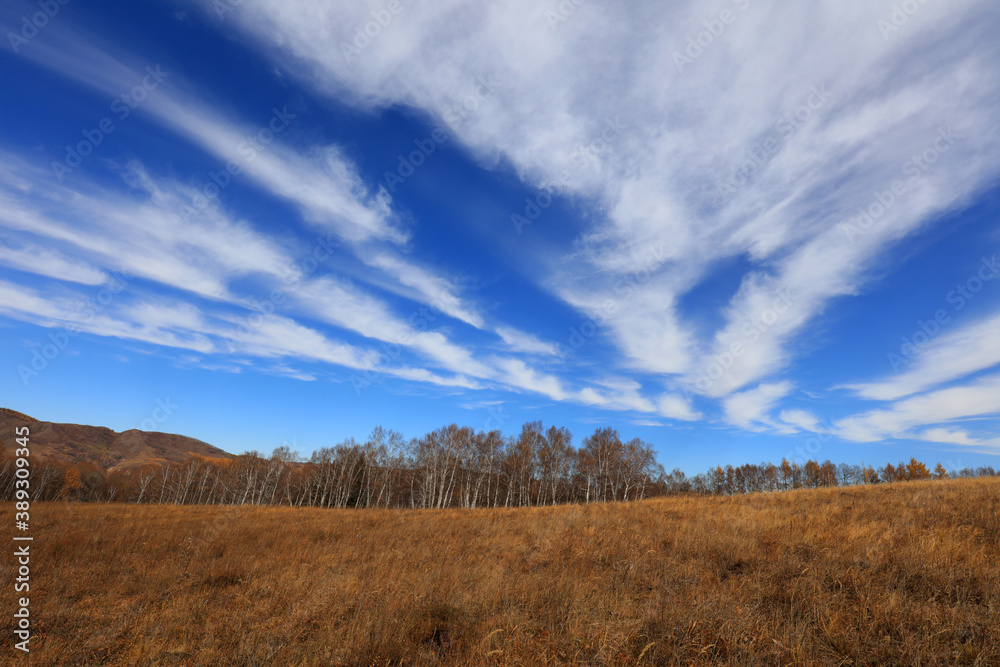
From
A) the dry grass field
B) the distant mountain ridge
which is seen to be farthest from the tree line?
the distant mountain ridge

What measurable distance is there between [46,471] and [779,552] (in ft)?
314

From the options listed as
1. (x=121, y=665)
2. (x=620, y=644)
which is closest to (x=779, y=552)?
(x=620, y=644)

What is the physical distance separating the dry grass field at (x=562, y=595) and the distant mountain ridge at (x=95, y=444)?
6453 inches

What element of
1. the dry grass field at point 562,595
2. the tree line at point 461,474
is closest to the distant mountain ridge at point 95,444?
the tree line at point 461,474

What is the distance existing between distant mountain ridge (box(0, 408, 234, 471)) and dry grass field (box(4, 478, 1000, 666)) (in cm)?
16391

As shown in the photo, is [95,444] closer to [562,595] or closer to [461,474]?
[461,474]

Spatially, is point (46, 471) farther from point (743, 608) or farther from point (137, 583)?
point (743, 608)

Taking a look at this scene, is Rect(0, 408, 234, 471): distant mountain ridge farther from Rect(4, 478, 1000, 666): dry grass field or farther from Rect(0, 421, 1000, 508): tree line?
Rect(4, 478, 1000, 666): dry grass field

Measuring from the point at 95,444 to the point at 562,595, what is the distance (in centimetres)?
23975

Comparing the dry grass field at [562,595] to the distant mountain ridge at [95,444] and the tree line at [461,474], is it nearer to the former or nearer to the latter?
the tree line at [461,474]

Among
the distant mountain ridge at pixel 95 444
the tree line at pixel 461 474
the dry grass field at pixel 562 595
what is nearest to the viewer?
the dry grass field at pixel 562 595

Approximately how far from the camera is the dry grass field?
12.6ft

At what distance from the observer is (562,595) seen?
5.44 metres

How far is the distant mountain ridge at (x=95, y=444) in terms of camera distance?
13688cm
